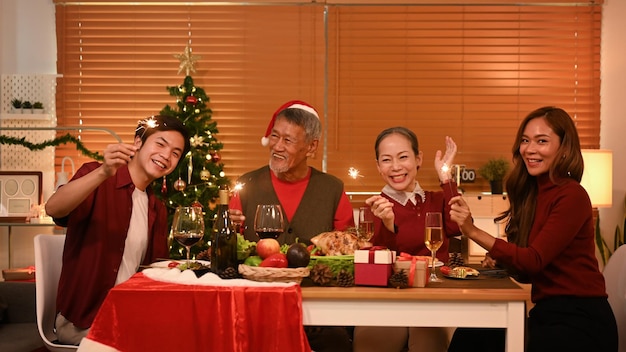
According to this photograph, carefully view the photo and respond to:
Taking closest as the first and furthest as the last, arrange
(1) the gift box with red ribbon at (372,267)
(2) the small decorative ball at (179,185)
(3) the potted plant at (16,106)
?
(1) the gift box with red ribbon at (372,267), (2) the small decorative ball at (179,185), (3) the potted plant at (16,106)

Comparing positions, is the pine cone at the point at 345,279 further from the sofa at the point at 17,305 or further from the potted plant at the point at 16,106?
the potted plant at the point at 16,106

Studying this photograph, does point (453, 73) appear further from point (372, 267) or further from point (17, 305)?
point (372, 267)

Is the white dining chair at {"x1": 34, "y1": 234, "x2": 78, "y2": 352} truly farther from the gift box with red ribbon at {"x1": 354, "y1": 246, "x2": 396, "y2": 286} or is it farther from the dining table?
the gift box with red ribbon at {"x1": 354, "y1": 246, "x2": 396, "y2": 286}

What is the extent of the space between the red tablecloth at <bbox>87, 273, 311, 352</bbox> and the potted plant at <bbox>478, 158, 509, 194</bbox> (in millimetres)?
3908

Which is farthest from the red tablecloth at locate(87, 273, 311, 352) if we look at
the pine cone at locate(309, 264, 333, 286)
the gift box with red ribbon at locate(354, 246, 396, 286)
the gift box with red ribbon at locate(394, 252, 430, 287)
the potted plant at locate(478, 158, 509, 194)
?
the potted plant at locate(478, 158, 509, 194)

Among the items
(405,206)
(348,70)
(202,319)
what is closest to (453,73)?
(348,70)

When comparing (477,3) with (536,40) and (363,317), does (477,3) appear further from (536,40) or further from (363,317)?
(363,317)

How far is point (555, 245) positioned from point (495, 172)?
340 centimetres

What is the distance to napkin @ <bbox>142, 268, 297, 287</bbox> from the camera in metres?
2.17

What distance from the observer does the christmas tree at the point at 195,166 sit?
5723 millimetres

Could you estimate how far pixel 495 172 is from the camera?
18.8 feet

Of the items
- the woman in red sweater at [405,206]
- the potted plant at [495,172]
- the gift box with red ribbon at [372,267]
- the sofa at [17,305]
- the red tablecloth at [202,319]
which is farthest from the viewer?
the potted plant at [495,172]

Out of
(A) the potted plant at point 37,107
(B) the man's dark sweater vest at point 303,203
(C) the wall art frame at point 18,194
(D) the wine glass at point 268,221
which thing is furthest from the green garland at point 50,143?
(D) the wine glass at point 268,221

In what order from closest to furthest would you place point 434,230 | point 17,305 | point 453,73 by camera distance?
point 434,230
point 17,305
point 453,73
